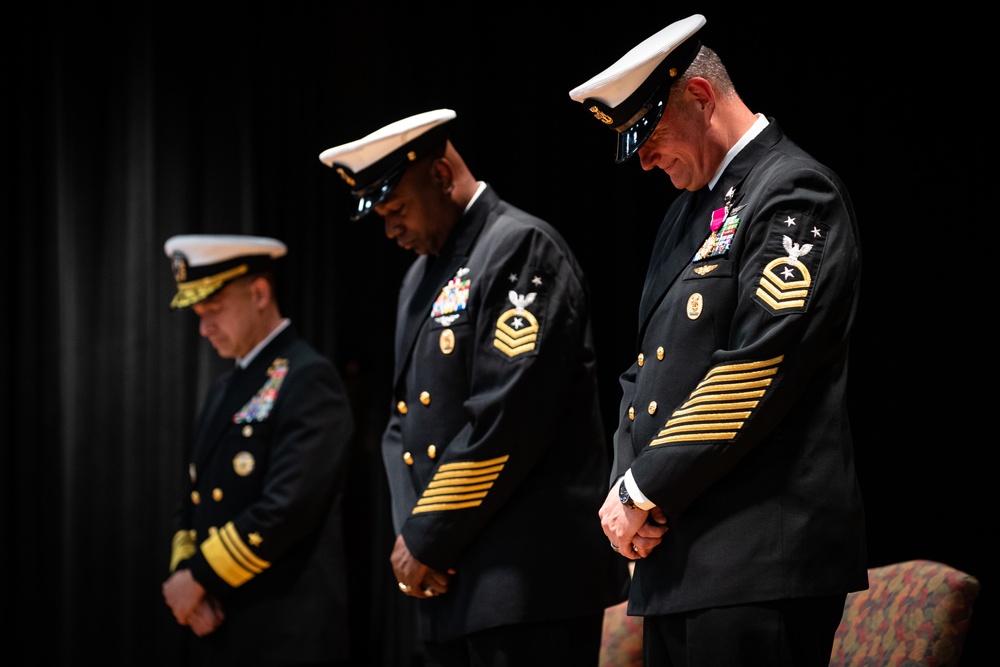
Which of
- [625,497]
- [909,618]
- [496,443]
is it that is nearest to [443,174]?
[496,443]

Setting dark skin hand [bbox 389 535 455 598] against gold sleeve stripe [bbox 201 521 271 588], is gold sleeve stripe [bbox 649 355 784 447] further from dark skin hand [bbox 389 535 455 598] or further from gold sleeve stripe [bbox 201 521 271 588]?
gold sleeve stripe [bbox 201 521 271 588]

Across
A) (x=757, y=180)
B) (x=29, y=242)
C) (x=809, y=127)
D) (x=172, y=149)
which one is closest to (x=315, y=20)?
(x=172, y=149)

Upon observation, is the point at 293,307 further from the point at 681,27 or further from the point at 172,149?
the point at 681,27

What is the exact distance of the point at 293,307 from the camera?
4379mm

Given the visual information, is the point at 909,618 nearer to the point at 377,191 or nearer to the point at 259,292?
the point at 377,191

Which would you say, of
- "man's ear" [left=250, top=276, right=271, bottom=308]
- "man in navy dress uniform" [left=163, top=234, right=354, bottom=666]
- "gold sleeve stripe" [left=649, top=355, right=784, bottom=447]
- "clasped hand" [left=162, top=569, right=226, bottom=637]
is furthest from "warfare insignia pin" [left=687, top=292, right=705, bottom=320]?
"man's ear" [left=250, top=276, right=271, bottom=308]

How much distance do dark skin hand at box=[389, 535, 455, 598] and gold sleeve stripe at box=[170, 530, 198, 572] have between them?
3.85ft

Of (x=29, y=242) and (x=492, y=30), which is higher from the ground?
(x=492, y=30)

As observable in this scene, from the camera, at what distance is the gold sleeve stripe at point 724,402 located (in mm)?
1839

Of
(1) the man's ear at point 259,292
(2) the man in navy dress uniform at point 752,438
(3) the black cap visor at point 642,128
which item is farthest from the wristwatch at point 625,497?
(1) the man's ear at point 259,292

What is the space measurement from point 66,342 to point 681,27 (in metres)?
3.10

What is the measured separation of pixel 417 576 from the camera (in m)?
2.48

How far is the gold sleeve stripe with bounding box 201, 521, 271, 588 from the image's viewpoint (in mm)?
3252

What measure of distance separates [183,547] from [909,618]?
2.11m
